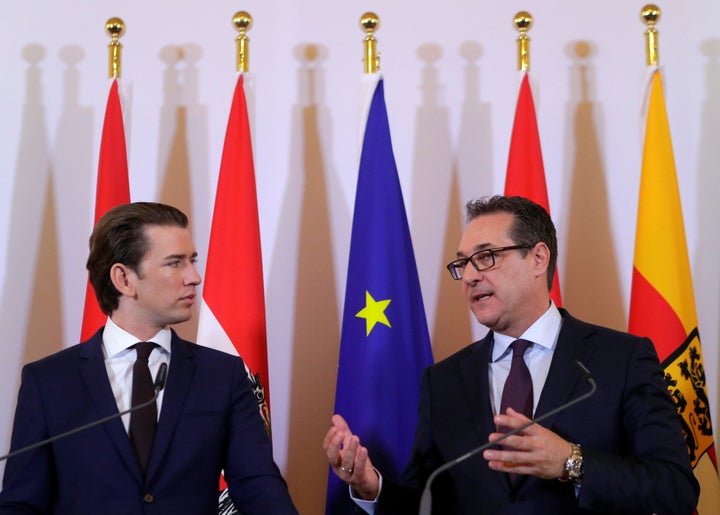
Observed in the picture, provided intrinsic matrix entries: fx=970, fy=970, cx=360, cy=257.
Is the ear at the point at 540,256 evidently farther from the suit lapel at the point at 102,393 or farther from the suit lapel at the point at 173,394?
the suit lapel at the point at 102,393

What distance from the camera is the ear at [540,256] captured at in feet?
9.58

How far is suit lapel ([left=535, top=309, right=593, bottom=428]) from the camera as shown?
2611 mm

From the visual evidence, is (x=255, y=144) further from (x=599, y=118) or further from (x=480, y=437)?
(x=480, y=437)

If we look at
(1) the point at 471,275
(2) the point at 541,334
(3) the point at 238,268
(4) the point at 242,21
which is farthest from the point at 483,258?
(4) the point at 242,21

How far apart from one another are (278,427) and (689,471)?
2075 mm

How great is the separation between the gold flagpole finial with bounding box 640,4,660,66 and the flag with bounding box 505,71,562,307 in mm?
486

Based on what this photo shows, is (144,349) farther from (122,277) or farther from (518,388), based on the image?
(518,388)

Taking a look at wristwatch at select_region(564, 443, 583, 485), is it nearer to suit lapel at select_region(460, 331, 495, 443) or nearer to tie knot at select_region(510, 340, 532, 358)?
suit lapel at select_region(460, 331, 495, 443)

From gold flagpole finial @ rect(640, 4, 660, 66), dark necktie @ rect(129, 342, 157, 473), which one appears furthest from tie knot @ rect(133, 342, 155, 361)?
gold flagpole finial @ rect(640, 4, 660, 66)

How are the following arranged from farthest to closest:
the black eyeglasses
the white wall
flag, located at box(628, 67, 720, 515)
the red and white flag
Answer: the white wall
the red and white flag
flag, located at box(628, 67, 720, 515)
the black eyeglasses

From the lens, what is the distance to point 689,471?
99.3 inches

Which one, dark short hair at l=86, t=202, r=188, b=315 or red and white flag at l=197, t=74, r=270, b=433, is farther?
red and white flag at l=197, t=74, r=270, b=433

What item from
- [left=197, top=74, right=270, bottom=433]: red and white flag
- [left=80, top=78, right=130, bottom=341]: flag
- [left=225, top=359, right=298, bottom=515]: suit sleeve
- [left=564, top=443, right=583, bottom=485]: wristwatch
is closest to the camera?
[left=564, top=443, right=583, bottom=485]: wristwatch

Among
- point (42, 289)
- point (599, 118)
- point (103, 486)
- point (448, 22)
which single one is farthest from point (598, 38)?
point (103, 486)
